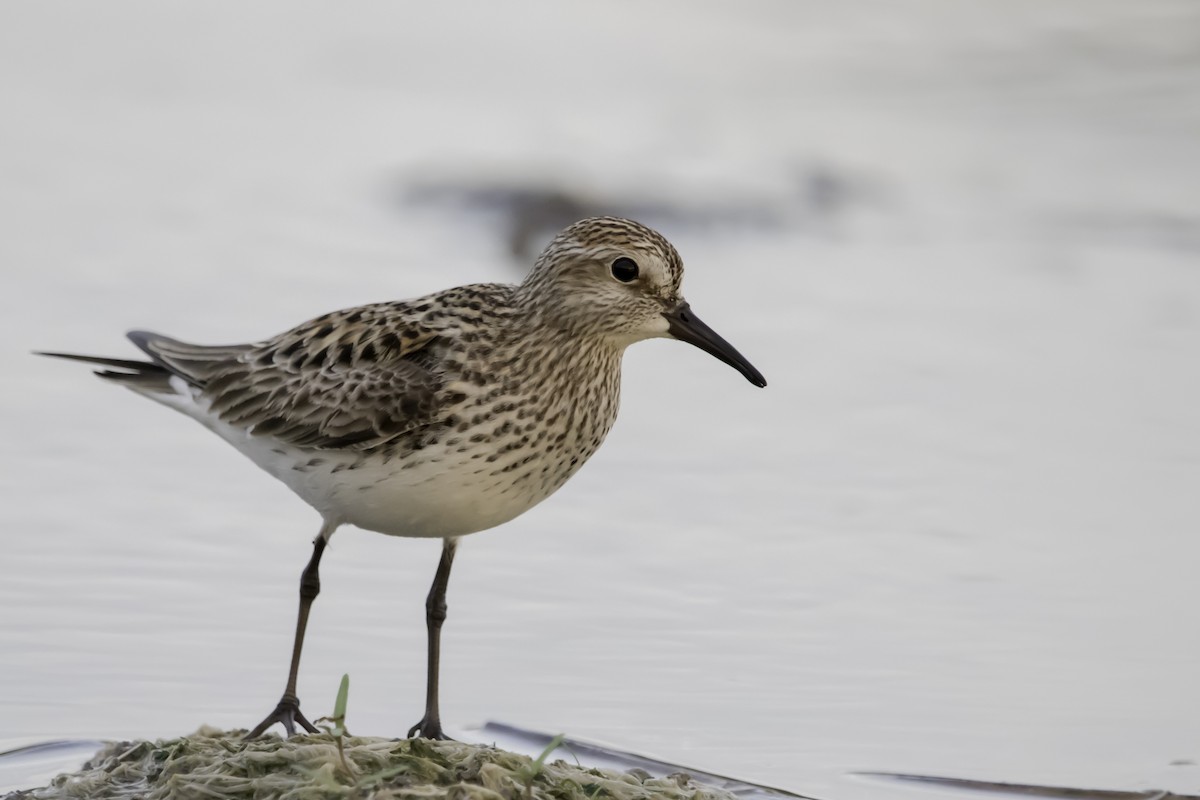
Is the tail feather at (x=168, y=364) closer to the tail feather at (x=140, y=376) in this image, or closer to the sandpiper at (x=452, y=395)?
the tail feather at (x=140, y=376)

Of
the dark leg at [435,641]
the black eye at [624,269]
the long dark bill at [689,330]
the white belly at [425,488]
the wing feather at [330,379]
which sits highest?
the black eye at [624,269]

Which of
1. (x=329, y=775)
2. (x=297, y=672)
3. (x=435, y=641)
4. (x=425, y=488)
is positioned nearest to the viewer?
(x=329, y=775)

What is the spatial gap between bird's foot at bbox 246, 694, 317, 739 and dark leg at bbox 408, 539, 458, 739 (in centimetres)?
33

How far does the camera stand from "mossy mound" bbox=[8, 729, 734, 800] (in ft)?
17.4

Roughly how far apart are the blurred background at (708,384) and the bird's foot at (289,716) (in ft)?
1.32

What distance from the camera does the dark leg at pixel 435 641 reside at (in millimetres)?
6227

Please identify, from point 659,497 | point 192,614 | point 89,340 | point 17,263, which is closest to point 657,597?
point 659,497

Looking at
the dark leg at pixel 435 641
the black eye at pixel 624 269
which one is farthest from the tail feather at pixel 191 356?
the black eye at pixel 624 269

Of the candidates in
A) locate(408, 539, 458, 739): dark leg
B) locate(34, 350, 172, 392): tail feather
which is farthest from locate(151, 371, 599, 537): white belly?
locate(34, 350, 172, 392): tail feather

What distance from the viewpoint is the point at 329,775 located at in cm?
528

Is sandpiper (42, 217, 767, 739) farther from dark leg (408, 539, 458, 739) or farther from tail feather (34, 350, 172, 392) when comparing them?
tail feather (34, 350, 172, 392)

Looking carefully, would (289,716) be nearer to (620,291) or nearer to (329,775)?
(329,775)

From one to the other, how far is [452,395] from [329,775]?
1.42 m

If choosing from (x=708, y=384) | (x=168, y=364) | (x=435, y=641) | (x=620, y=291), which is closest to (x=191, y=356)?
(x=168, y=364)
